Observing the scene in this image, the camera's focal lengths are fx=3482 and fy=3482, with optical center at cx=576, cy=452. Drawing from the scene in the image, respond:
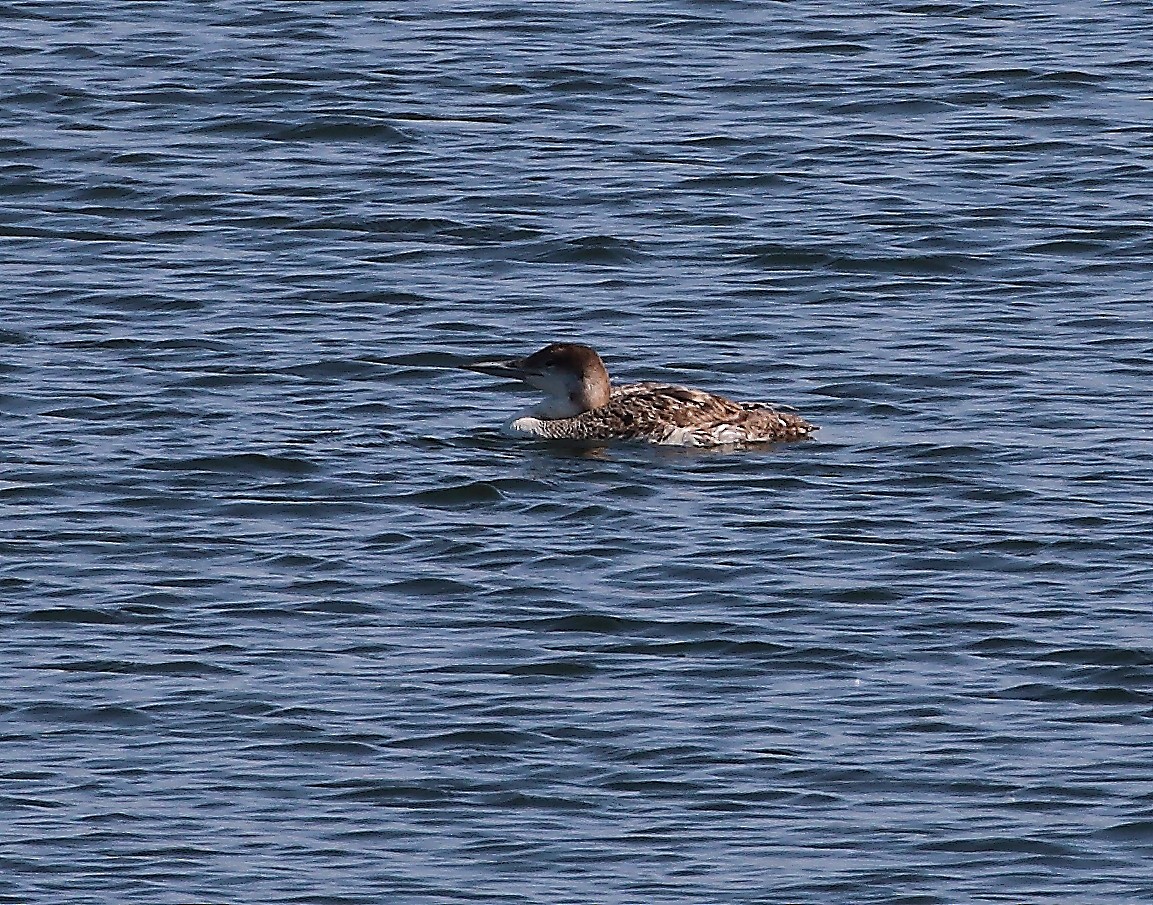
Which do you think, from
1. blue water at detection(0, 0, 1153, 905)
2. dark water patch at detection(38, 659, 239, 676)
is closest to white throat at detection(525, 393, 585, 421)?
blue water at detection(0, 0, 1153, 905)

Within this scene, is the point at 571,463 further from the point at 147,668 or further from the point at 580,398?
the point at 147,668

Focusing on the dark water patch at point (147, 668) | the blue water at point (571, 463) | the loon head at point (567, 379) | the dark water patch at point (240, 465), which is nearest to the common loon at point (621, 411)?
the loon head at point (567, 379)

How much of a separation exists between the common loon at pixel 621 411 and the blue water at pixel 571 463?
157 mm

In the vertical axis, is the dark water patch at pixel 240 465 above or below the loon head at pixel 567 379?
below

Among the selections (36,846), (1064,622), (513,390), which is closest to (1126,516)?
(1064,622)

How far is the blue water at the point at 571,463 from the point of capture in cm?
1208

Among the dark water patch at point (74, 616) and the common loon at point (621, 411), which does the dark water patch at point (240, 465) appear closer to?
the common loon at point (621, 411)

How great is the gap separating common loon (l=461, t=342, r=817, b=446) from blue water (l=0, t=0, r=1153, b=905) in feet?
0.52

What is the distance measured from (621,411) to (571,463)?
395 mm

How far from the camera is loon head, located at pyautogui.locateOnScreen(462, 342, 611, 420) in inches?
690

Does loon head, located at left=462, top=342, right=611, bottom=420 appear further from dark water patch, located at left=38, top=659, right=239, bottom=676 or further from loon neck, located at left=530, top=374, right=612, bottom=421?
dark water patch, located at left=38, top=659, right=239, bottom=676

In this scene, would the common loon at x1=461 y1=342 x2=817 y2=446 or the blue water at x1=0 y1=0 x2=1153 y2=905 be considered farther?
the common loon at x1=461 y1=342 x2=817 y2=446

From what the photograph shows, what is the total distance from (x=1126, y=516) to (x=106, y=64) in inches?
459

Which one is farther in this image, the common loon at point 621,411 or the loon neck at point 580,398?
the loon neck at point 580,398
